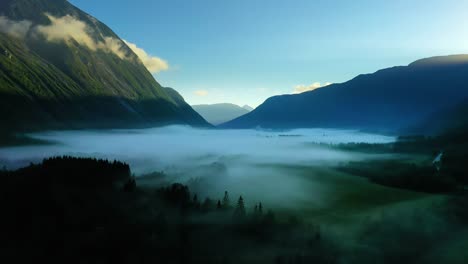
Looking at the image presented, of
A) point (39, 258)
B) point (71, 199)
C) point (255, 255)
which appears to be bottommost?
point (255, 255)

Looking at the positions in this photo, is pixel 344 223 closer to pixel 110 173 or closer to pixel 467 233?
pixel 467 233

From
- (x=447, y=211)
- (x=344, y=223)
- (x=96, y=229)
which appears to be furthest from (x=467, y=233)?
(x=96, y=229)

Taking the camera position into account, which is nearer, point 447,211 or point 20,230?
point 20,230

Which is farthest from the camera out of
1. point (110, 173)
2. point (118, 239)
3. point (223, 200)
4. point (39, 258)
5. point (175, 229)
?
point (223, 200)

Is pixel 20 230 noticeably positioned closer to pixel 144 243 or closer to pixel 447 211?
pixel 144 243

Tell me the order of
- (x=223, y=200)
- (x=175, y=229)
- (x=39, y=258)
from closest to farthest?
(x=39, y=258), (x=175, y=229), (x=223, y=200)

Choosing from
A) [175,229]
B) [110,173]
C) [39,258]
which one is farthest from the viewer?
[110,173]

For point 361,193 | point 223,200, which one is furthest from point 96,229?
point 361,193

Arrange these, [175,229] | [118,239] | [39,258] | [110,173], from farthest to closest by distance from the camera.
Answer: [110,173] < [175,229] < [118,239] < [39,258]

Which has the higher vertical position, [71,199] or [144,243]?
[71,199]
